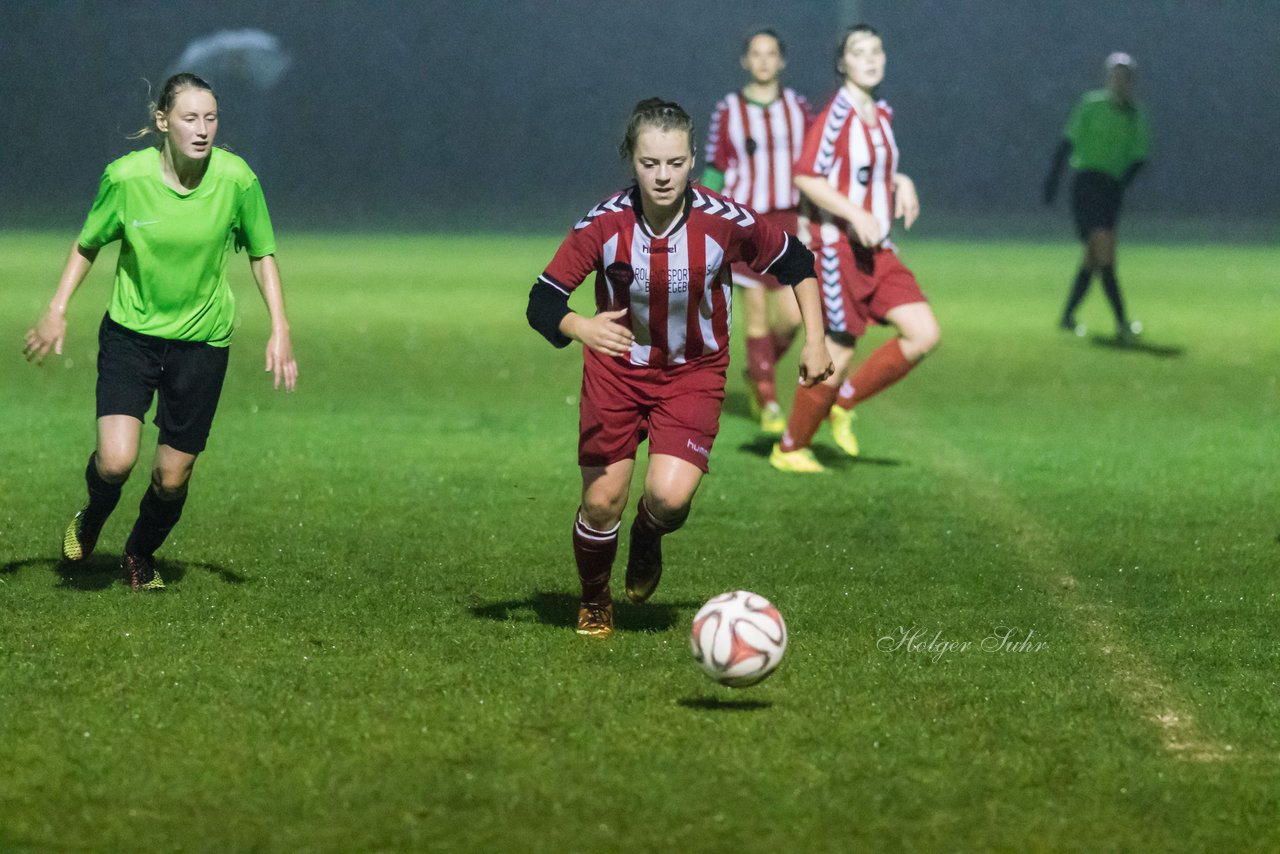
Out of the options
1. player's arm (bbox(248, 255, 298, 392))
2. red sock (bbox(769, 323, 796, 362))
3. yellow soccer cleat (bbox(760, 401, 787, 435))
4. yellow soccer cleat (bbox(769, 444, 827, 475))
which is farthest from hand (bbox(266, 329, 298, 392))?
red sock (bbox(769, 323, 796, 362))

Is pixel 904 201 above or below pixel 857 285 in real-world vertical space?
above

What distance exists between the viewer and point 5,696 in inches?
199

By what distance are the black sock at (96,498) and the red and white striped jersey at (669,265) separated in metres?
1.75

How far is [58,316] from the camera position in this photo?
19.6 feet

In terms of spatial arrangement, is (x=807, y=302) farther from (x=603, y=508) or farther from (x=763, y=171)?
(x=763, y=171)

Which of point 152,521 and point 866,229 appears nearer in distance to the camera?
point 152,521

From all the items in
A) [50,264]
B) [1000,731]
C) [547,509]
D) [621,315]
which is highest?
[621,315]

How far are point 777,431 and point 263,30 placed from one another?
2264cm

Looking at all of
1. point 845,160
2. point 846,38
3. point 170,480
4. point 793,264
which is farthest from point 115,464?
point 846,38

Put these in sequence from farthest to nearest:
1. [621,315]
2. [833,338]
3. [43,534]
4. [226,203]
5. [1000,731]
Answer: [833,338]
[43,534]
[226,203]
[621,315]
[1000,731]

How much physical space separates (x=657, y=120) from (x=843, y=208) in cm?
350

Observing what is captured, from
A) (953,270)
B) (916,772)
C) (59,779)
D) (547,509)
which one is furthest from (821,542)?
(953,270)

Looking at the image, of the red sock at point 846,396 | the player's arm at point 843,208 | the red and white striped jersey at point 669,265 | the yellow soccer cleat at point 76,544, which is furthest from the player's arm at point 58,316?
the red sock at point 846,396

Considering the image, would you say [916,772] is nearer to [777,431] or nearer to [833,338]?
[833,338]
